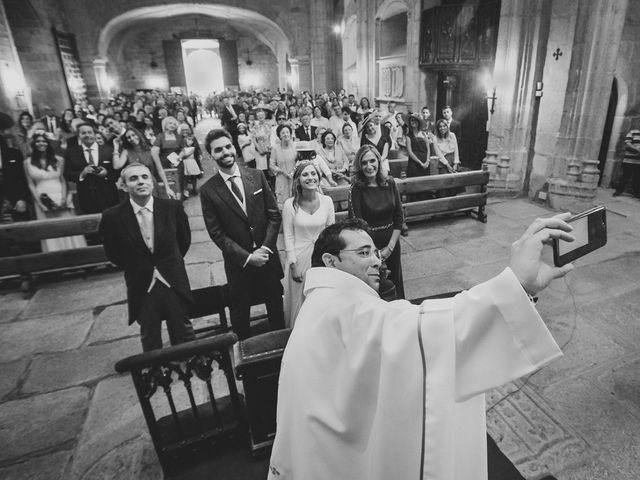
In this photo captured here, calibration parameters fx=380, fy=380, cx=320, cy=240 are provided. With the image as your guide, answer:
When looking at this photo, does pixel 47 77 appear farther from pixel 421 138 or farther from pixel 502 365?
pixel 502 365

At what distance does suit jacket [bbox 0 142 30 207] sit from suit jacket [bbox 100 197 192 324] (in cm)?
347

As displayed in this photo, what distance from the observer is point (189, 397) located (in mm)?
2262

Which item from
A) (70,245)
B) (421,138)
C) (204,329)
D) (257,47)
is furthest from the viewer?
(257,47)

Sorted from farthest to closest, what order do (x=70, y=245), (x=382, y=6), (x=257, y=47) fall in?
(x=257, y=47), (x=382, y=6), (x=70, y=245)

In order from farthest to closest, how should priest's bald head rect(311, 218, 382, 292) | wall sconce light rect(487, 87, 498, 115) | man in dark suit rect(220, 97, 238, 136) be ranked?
man in dark suit rect(220, 97, 238, 136), wall sconce light rect(487, 87, 498, 115), priest's bald head rect(311, 218, 382, 292)

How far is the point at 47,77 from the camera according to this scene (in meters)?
15.4

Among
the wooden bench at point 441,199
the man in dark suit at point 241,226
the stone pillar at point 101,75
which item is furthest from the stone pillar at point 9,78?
the man in dark suit at point 241,226

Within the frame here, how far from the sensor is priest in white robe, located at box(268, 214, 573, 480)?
1.01 metres

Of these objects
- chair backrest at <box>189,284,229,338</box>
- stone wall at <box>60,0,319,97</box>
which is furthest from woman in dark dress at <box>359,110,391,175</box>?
stone wall at <box>60,0,319,97</box>

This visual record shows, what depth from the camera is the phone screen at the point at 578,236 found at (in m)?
1.26

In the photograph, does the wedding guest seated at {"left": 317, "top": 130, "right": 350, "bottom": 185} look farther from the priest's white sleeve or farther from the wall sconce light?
the priest's white sleeve

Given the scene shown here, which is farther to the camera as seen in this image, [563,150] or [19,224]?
[563,150]

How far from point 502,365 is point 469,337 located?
108mm

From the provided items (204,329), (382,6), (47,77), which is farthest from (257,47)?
(204,329)
